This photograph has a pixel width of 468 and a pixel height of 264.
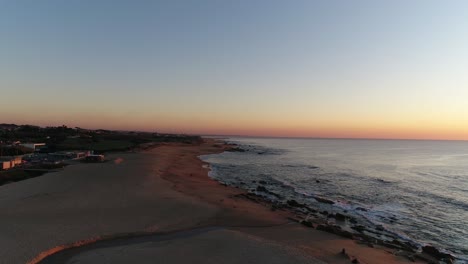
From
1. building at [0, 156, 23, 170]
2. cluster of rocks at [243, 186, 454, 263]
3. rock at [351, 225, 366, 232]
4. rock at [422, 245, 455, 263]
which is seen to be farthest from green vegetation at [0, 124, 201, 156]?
rock at [422, 245, 455, 263]

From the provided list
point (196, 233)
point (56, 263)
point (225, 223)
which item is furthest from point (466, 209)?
point (56, 263)

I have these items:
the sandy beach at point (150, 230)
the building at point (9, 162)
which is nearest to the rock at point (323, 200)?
the sandy beach at point (150, 230)

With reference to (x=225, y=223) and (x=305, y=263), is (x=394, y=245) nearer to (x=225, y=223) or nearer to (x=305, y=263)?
(x=305, y=263)

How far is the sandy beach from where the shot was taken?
48.5ft

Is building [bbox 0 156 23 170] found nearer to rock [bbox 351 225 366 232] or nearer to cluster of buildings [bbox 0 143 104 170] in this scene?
cluster of buildings [bbox 0 143 104 170]

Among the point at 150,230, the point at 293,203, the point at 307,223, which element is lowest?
the point at 293,203

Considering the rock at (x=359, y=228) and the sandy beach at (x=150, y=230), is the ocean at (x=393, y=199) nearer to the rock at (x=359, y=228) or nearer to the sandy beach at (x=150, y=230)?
the rock at (x=359, y=228)

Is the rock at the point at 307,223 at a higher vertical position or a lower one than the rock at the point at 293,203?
higher

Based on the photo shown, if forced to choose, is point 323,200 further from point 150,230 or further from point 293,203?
point 150,230

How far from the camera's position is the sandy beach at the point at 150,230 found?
14.8m

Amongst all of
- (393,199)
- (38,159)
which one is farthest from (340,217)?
(38,159)

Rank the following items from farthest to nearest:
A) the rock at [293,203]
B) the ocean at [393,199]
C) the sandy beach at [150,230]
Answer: the rock at [293,203], the ocean at [393,199], the sandy beach at [150,230]

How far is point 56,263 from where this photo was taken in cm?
1390

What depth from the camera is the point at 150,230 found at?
18734 mm
